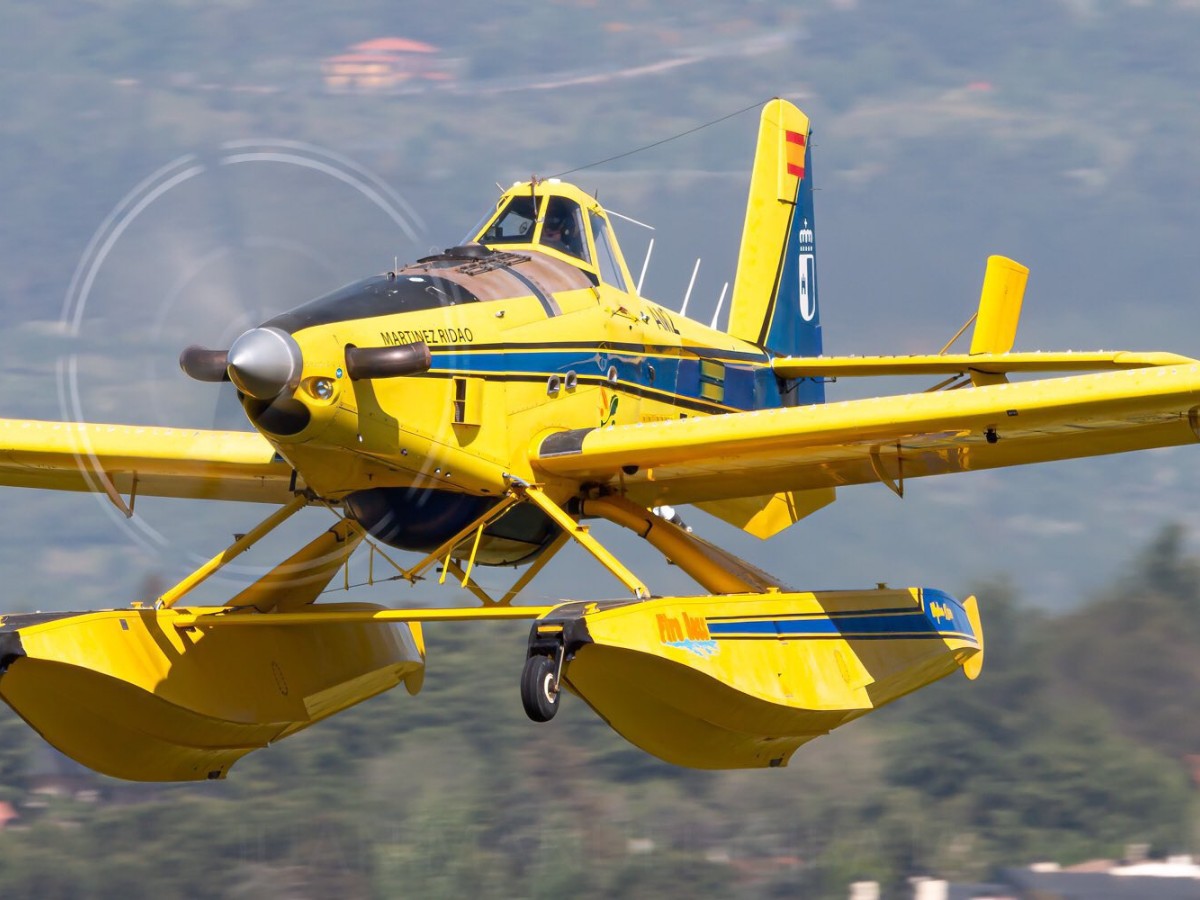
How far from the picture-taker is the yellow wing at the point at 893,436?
11914mm

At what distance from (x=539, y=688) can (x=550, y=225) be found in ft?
12.9

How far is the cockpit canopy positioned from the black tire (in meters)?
3.38

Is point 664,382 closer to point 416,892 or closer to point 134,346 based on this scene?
point 134,346

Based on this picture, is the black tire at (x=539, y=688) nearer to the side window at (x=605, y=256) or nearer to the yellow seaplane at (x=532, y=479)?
the yellow seaplane at (x=532, y=479)

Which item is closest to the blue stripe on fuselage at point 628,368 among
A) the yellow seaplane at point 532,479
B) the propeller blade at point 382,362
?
the yellow seaplane at point 532,479

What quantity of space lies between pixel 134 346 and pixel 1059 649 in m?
19.6

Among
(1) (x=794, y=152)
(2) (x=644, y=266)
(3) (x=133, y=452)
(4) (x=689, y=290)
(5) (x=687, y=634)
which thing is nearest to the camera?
(5) (x=687, y=634)

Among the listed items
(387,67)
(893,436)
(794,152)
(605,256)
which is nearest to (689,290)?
(605,256)

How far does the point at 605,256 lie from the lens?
13969mm

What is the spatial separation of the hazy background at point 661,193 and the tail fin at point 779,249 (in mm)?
497

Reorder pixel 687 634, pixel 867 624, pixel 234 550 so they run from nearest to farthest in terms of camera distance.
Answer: pixel 687 634, pixel 234 550, pixel 867 624

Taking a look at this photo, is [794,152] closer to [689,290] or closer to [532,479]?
[689,290]

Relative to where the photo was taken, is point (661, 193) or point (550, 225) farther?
point (661, 193)

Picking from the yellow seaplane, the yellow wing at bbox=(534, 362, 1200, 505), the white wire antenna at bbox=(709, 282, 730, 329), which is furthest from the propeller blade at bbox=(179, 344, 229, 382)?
the white wire antenna at bbox=(709, 282, 730, 329)
